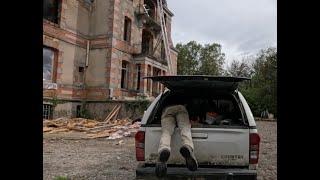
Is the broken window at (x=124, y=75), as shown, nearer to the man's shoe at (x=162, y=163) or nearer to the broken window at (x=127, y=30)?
the broken window at (x=127, y=30)

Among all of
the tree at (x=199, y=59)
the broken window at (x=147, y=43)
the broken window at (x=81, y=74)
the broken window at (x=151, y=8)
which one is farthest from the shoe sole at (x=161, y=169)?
the tree at (x=199, y=59)

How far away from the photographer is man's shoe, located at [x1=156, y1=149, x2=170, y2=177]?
4.27m

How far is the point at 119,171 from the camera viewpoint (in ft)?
23.3

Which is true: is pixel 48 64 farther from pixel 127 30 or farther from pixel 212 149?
pixel 212 149

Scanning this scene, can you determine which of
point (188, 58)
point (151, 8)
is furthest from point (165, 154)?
point (188, 58)

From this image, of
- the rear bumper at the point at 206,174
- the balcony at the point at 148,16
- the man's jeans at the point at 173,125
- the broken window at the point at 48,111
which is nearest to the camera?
the rear bumper at the point at 206,174

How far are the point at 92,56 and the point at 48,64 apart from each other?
12.9ft

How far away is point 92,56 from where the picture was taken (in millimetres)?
23812

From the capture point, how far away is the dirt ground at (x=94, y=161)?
6.75 m

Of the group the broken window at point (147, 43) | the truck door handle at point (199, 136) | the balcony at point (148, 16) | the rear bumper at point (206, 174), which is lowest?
the rear bumper at point (206, 174)

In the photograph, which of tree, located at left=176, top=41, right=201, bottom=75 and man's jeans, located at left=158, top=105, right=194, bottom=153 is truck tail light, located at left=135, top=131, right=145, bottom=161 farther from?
tree, located at left=176, top=41, right=201, bottom=75

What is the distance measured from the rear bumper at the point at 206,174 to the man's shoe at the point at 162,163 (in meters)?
0.10
